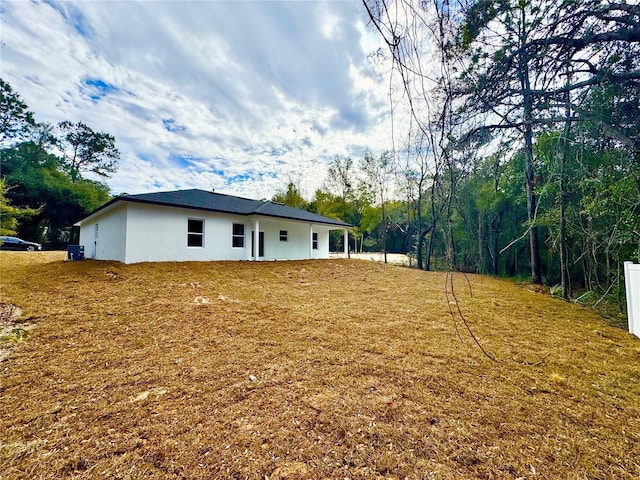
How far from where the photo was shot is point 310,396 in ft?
6.71

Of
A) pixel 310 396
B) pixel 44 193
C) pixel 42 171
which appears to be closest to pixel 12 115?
pixel 42 171

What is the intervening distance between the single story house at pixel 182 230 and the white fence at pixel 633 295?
952cm

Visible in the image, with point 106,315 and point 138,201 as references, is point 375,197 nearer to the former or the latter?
point 138,201

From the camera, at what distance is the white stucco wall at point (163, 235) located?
7977mm

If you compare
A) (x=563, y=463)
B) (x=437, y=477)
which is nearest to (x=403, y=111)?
(x=437, y=477)

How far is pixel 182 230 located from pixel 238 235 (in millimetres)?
2275

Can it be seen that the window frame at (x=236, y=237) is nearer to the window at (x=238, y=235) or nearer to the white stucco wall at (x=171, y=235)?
the window at (x=238, y=235)

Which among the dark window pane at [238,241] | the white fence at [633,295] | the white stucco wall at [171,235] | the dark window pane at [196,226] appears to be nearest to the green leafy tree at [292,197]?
the dark window pane at [238,241]

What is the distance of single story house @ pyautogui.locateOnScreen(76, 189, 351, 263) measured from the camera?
8008mm

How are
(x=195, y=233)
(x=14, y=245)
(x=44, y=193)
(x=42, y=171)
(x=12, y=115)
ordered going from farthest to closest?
(x=42, y=171) < (x=44, y=193) < (x=12, y=115) < (x=14, y=245) < (x=195, y=233)

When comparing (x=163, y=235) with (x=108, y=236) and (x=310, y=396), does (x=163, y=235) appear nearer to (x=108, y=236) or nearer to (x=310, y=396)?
(x=108, y=236)

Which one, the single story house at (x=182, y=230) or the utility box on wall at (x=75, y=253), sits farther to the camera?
the utility box on wall at (x=75, y=253)

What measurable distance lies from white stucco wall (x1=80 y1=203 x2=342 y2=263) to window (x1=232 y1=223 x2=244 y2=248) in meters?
0.15

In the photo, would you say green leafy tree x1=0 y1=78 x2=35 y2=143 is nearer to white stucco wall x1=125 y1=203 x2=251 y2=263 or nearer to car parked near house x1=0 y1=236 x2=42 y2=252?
car parked near house x1=0 y1=236 x2=42 y2=252
